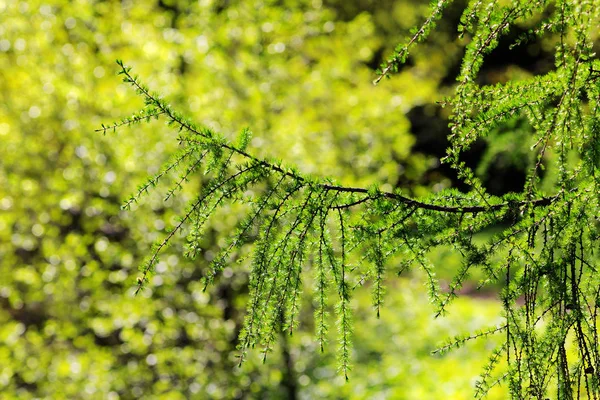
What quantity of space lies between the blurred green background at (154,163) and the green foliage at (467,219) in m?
2.85

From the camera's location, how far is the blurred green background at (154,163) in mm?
4844

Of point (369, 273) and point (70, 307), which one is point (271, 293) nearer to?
point (369, 273)

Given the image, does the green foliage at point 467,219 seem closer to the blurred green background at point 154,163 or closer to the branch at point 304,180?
the branch at point 304,180

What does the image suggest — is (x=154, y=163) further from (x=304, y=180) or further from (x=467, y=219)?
(x=467, y=219)

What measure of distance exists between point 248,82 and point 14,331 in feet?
9.65

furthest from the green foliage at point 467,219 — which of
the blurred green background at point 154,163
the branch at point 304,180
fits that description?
the blurred green background at point 154,163

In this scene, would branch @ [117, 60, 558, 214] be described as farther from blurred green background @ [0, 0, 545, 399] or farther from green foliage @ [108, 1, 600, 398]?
blurred green background @ [0, 0, 545, 399]

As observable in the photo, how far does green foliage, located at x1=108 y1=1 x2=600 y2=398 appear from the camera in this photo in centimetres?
152

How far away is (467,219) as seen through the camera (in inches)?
64.3

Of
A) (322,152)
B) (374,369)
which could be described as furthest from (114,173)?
(374,369)

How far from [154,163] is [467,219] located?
3.56 meters

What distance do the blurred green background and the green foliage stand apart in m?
2.85

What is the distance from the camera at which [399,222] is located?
64.2 inches

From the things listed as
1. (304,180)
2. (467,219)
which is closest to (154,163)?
(304,180)
